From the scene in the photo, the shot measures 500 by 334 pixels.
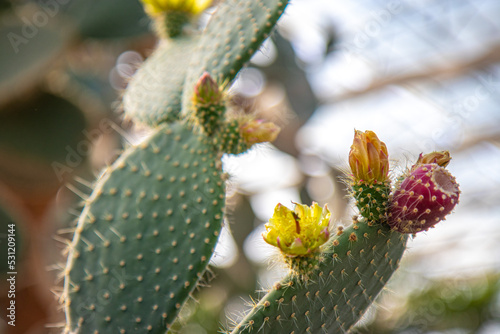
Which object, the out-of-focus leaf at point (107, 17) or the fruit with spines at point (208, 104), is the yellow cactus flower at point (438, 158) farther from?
the out-of-focus leaf at point (107, 17)

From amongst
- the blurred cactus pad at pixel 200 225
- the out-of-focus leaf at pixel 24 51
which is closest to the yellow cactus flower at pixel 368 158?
the blurred cactus pad at pixel 200 225

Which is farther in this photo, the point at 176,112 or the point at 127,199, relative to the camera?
the point at 176,112

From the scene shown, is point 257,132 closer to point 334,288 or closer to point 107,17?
point 334,288

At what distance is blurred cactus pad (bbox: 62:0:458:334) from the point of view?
0.67 meters

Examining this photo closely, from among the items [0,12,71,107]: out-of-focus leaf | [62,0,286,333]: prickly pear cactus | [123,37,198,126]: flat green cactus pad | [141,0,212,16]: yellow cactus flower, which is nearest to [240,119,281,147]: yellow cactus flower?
[62,0,286,333]: prickly pear cactus

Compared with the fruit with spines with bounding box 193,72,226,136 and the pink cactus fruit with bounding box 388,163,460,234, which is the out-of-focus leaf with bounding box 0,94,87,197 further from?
the pink cactus fruit with bounding box 388,163,460,234

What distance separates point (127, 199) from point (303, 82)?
1682 millimetres

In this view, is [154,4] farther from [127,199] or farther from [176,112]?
[127,199]

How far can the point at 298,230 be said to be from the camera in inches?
26.0

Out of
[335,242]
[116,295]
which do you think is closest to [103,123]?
[116,295]

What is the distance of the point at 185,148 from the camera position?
909mm

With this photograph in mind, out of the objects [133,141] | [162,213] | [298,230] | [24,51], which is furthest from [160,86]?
[24,51]

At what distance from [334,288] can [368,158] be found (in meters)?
0.19

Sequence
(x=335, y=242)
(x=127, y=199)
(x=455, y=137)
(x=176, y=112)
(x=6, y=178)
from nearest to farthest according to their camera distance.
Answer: (x=335, y=242), (x=127, y=199), (x=176, y=112), (x=6, y=178), (x=455, y=137)
